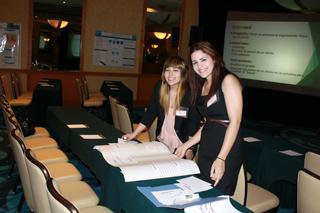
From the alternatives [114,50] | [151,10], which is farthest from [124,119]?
[151,10]

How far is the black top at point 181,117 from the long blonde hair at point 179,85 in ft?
0.11

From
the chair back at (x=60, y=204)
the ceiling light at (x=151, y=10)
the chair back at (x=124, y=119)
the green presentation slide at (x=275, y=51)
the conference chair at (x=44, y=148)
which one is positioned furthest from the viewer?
the ceiling light at (x=151, y=10)

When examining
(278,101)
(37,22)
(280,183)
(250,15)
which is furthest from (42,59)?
(280,183)

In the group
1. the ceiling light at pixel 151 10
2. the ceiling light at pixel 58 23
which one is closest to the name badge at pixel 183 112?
the ceiling light at pixel 58 23

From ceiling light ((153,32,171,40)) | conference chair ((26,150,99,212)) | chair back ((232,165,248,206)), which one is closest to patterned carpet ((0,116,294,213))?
conference chair ((26,150,99,212))

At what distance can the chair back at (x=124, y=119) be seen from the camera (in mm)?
3613

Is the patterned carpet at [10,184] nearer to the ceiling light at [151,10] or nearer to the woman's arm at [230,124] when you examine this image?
the woman's arm at [230,124]

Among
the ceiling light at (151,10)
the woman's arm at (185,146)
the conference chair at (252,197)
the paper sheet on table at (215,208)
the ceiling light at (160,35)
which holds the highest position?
the ceiling light at (151,10)

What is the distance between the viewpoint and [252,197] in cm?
238

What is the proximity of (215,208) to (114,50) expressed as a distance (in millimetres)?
→ 7109

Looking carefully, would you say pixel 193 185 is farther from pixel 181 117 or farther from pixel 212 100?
pixel 181 117

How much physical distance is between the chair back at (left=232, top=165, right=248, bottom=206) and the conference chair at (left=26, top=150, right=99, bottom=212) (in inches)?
34.7

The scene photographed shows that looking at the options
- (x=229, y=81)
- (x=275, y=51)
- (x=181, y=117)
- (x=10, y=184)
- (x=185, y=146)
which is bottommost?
(x=10, y=184)

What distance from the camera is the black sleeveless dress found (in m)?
1.98
